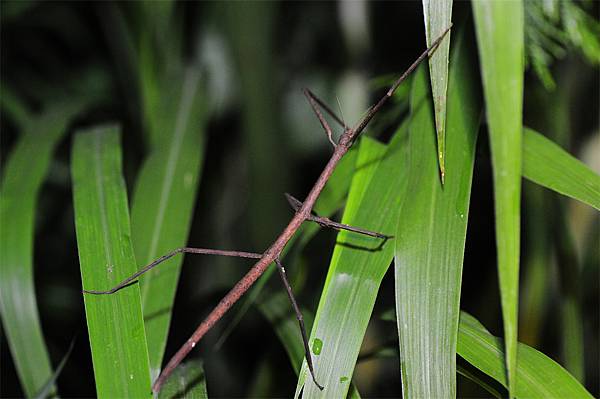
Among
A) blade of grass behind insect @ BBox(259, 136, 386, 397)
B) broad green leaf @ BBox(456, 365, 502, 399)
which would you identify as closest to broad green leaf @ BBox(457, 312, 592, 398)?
broad green leaf @ BBox(456, 365, 502, 399)

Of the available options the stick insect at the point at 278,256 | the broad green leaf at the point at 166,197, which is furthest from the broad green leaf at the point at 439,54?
the broad green leaf at the point at 166,197

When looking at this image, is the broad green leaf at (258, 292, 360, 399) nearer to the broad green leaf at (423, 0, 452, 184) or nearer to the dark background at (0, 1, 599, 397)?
the dark background at (0, 1, 599, 397)

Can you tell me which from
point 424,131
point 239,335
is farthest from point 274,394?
point 424,131

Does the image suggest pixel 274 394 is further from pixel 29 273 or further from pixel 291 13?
pixel 291 13

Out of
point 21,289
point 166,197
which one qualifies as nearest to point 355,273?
point 166,197

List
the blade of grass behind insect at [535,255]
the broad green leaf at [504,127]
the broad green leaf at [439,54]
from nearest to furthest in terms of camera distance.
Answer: the broad green leaf at [504,127], the broad green leaf at [439,54], the blade of grass behind insect at [535,255]

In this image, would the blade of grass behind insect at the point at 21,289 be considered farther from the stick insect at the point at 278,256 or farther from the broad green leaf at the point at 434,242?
the broad green leaf at the point at 434,242

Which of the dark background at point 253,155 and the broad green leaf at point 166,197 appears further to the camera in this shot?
the dark background at point 253,155
